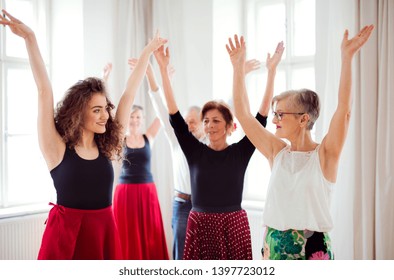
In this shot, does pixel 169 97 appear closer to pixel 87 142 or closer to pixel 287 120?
pixel 87 142

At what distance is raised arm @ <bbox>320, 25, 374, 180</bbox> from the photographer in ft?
5.44

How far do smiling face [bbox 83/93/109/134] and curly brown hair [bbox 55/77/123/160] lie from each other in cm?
2

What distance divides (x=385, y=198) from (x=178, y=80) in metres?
2.17

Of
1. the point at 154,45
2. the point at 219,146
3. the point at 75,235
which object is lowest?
the point at 75,235

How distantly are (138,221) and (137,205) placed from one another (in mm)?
140

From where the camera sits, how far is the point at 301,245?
1691 mm

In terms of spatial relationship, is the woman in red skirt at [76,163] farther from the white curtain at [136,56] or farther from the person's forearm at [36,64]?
the white curtain at [136,56]

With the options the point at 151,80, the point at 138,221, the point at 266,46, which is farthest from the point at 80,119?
the point at 266,46

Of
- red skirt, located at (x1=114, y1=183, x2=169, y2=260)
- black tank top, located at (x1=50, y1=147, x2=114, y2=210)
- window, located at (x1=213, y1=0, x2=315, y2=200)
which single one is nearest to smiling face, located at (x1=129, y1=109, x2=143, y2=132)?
red skirt, located at (x1=114, y1=183, x2=169, y2=260)

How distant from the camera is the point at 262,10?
13.2 feet

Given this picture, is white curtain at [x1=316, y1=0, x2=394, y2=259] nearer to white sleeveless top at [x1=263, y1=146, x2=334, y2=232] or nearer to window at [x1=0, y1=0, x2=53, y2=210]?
white sleeveless top at [x1=263, y1=146, x2=334, y2=232]

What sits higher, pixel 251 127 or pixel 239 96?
pixel 239 96

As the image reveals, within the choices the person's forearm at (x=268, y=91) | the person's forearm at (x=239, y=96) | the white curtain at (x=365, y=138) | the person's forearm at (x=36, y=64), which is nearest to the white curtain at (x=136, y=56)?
Answer: the white curtain at (x=365, y=138)

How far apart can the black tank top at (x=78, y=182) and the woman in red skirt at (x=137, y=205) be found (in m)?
1.65
